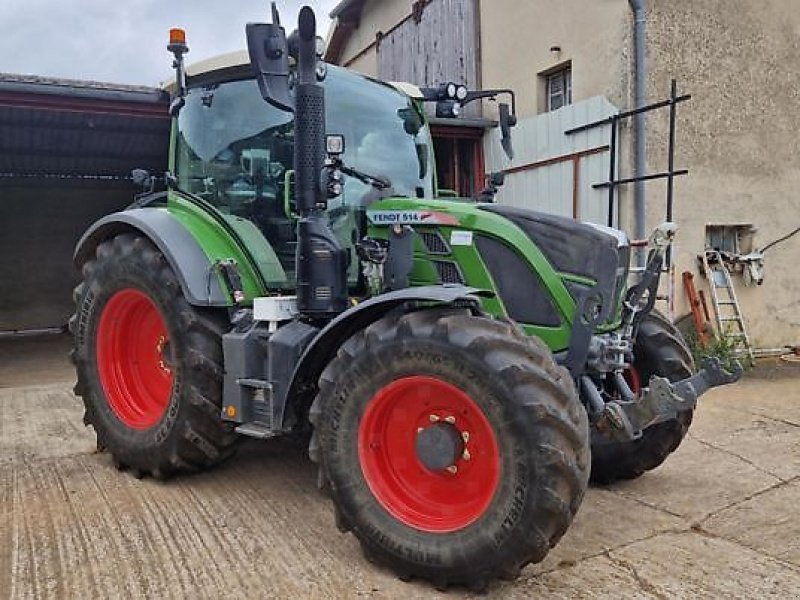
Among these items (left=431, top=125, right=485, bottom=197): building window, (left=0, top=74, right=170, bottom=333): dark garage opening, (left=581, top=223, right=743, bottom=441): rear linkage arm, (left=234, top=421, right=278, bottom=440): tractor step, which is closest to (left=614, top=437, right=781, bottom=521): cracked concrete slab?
(left=581, top=223, right=743, bottom=441): rear linkage arm

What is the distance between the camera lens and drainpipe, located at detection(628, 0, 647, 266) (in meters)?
7.30

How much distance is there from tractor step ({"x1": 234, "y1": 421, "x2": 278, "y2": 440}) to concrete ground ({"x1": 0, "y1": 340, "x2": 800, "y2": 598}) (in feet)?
1.35

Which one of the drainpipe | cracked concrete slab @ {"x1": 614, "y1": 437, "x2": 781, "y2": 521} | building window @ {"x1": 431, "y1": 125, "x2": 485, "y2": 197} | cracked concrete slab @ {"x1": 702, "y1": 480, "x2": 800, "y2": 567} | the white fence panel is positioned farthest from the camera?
building window @ {"x1": 431, "y1": 125, "x2": 485, "y2": 197}

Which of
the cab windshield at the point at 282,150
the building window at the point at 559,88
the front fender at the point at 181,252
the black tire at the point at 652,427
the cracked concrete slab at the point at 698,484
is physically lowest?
the cracked concrete slab at the point at 698,484

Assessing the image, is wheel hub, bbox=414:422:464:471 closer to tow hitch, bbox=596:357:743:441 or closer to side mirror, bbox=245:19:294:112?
tow hitch, bbox=596:357:743:441

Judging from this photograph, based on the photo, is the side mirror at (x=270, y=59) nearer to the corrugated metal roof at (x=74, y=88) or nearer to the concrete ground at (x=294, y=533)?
the concrete ground at (x=294, y=533)

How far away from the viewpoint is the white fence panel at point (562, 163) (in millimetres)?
7812

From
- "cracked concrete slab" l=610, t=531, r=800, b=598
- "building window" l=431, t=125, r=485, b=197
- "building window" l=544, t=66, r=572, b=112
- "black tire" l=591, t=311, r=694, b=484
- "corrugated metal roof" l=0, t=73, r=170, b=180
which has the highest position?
"building window" l=544, t=66, r=572, b=112

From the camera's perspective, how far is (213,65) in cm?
406

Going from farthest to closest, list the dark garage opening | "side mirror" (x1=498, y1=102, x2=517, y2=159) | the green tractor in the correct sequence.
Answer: the dark garage opening
"side mirror" (x1=498, y1=102, x2=517, y2=159)
the green tractor

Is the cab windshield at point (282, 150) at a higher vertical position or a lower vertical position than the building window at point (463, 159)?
lower

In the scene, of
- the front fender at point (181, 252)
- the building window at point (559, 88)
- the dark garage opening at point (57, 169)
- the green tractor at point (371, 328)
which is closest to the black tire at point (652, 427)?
the green tractor at point (371, 328)

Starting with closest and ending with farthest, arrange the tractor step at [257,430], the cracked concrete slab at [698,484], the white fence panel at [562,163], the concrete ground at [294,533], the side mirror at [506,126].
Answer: the concrete ground at [294,533]
the tractor step at [257,430]
the cracked concrete slab at [698,484]
the side mirror at [506,126]
the white fence panel at [562,163]

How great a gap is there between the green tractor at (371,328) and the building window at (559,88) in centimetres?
459
